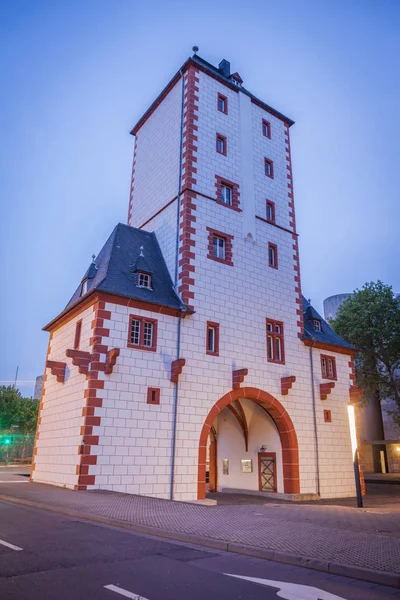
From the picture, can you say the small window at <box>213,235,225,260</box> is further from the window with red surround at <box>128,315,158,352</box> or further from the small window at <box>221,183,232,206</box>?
the window with red surround at <box>128,315,158,352</box>

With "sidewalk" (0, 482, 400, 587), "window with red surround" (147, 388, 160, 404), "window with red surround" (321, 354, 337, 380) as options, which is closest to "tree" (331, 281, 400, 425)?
"window with red surround" (321, 354, 337, 380)

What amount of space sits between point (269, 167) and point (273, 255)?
6135 millimetres

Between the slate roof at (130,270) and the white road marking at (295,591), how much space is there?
14327mm

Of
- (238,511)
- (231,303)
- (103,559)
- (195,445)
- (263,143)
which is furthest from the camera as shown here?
(263,143)

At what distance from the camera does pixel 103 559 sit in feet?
23.3

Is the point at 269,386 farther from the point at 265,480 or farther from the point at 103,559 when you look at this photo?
the point at 103,559

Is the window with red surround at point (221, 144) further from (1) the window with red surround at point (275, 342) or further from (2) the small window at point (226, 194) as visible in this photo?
(1) the window with red surround at point (275, 342)

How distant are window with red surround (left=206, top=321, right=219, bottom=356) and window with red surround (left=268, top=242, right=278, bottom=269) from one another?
20.7ft

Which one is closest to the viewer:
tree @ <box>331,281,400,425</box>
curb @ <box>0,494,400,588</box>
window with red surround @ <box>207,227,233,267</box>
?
curb @ <box>0,494,400,588</box>

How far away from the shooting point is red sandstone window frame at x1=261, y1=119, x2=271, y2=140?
3023 centimetres

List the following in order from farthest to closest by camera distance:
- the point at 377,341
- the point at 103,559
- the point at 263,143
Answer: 1. the point at 377,341
2. the point at 263,143
3. the point at 103,559

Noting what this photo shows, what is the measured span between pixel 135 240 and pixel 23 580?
20.0m

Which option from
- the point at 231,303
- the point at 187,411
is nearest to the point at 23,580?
the point at 187,411

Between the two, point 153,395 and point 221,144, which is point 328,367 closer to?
point 153,395
